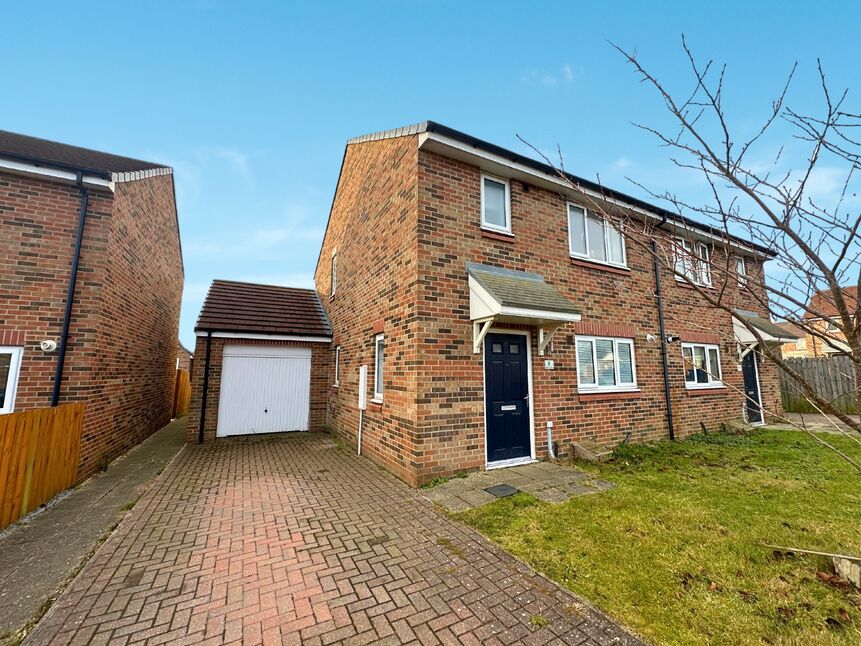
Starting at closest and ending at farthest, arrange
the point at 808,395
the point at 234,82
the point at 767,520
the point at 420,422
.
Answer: the point at 808,395, the point at 767,520, the point at 420,422, the point at 234,82

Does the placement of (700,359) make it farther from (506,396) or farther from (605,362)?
(506,396)

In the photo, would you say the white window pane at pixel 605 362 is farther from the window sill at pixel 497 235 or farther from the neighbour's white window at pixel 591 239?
the window sill at pixel 497 235

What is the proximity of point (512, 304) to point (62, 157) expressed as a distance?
10802mm

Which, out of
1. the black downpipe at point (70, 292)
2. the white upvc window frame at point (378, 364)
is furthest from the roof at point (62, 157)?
the white upvc window frame at point (378, 364)

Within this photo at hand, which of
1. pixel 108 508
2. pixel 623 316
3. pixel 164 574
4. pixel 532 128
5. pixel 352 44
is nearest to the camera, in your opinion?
pixel 532 128

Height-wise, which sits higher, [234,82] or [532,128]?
[234,82]

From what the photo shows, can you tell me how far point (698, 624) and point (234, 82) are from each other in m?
13.2

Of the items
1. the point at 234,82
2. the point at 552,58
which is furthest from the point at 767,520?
→ the point at 234,82

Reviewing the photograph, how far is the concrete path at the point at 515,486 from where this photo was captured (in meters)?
4.84

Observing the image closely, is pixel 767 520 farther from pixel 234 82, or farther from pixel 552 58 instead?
pixel 234 82

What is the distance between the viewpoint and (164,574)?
10.5 feet

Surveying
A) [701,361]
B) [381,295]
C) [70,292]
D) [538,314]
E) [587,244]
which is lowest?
[701,361]

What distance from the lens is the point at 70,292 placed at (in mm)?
6293

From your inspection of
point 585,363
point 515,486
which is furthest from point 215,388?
point 585,363
